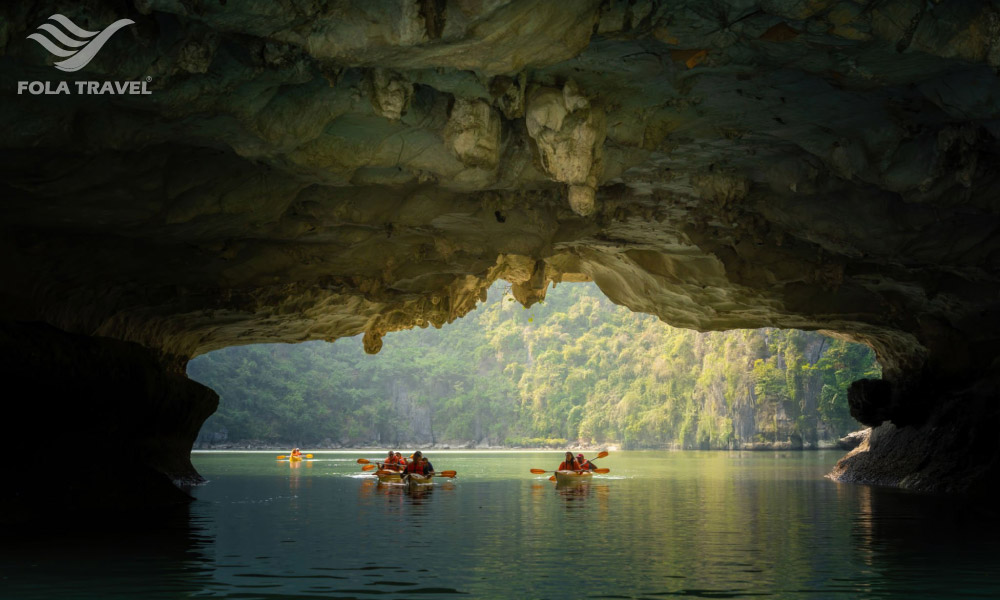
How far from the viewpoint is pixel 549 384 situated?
443 feet

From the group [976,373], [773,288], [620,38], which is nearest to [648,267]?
[773,288]

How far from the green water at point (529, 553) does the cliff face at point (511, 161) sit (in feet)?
14.6

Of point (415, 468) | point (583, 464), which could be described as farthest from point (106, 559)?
point (583, 464)

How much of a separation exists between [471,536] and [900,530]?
6.08 meters

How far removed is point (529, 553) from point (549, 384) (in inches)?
4932

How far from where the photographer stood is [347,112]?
35.3 feet

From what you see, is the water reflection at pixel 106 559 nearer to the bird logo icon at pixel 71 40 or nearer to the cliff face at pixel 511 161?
the cliff face at pixel 511 161

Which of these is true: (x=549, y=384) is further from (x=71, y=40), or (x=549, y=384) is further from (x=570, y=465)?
(x=71, y=40)

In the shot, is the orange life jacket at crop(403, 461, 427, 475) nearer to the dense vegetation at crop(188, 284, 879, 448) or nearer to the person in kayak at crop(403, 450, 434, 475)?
the person in kayak at crop(403, 450, 434, 475)

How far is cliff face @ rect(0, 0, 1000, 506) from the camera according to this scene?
850 cm

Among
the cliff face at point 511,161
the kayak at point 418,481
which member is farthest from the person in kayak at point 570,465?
the cliff face at point 511,161

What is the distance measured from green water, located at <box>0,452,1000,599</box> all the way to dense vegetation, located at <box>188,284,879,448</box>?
2347 inches

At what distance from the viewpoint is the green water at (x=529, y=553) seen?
7.88 meters

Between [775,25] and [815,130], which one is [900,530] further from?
[775,25]
